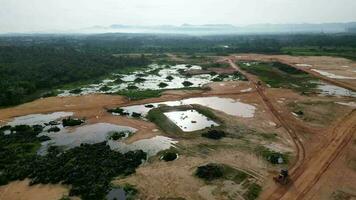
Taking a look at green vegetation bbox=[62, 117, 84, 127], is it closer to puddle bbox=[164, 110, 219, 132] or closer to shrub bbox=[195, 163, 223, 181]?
puddle bbox=[164, 110, 219, 132]

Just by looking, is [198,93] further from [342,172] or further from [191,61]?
[191,61]

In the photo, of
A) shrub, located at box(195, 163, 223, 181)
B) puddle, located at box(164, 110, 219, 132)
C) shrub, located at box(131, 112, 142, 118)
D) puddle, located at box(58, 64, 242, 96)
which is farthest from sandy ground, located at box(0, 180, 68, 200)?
puddle, located at box(58, 64, 242, 96)

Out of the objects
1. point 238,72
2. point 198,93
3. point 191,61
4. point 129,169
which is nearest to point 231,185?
point 129,169

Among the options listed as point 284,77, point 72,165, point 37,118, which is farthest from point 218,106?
point 284,77

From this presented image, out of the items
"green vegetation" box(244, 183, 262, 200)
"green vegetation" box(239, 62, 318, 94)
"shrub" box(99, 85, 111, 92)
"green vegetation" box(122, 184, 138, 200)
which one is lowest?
"shrub" box(99, 85, 111, 92)

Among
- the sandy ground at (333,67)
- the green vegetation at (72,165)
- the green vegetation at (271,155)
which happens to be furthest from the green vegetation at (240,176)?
the sandy ground at (333,67)

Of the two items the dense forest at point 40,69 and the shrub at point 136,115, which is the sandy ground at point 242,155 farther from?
the dense forest at point 40,69
